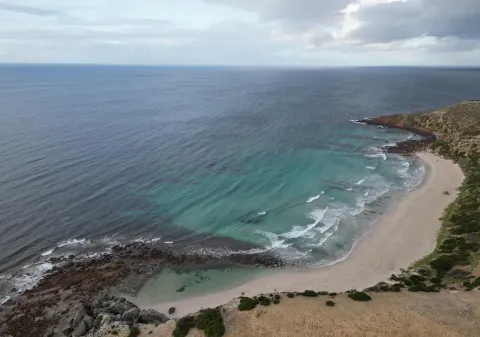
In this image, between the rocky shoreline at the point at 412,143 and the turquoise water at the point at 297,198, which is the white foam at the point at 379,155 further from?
the rocky shoreline at the point at 412,143

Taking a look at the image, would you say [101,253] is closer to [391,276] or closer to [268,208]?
[268,208]

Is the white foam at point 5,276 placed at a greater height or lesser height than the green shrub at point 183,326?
lesser

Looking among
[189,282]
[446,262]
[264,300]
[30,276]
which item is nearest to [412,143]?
[446,262]

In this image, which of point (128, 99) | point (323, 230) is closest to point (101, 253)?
point (323, 230)

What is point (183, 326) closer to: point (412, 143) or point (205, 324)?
point (205, 324)

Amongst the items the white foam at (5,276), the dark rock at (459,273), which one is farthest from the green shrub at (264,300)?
the white foam at (5,276)

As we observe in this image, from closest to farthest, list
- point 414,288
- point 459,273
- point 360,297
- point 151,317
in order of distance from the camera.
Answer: point 360,297, point 151,317, point 414,288, point 459,273

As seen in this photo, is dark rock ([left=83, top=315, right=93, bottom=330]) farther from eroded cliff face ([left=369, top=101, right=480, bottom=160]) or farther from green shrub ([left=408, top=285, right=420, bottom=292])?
eroded cliff face ([left=369, top=101, right=480, bottom=160])
